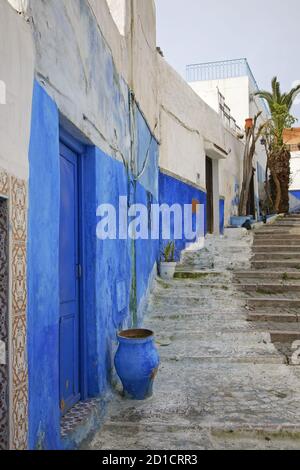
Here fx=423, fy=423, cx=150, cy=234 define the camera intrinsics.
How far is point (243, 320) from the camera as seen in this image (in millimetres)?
5488

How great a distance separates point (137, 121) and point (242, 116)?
1115 cm

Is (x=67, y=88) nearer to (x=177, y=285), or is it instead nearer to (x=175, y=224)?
(x=177, y=285)

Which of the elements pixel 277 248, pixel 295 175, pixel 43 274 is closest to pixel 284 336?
pixel 277 248

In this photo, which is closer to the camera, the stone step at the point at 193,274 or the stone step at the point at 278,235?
the stone step at the point at 193,274

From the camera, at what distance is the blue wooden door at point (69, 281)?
2898 mm

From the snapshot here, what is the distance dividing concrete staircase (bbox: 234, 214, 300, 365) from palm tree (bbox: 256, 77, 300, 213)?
5.63 m

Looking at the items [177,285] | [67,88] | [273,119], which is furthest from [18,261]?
[273,119]

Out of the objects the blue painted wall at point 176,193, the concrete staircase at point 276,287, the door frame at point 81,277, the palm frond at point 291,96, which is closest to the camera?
the door frame at point 81,277

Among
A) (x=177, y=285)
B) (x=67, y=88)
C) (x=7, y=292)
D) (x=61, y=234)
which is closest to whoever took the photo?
(x=7, y=292)

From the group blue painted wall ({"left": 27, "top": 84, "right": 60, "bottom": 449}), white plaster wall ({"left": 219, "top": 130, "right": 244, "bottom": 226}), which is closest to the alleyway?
blue painted wall ({"left": 27, "top": 84, "right": 60, "bottom": 449})

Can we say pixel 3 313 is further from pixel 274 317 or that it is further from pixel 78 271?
pixel 274 317

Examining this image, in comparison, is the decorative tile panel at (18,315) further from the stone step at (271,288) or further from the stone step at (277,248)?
the stone step at (277,248)

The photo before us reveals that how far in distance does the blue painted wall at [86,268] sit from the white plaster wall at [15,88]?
0.11 metres

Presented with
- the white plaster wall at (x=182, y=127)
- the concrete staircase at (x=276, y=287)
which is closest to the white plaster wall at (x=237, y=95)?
the white plaster wall at (x=182, y=127)
